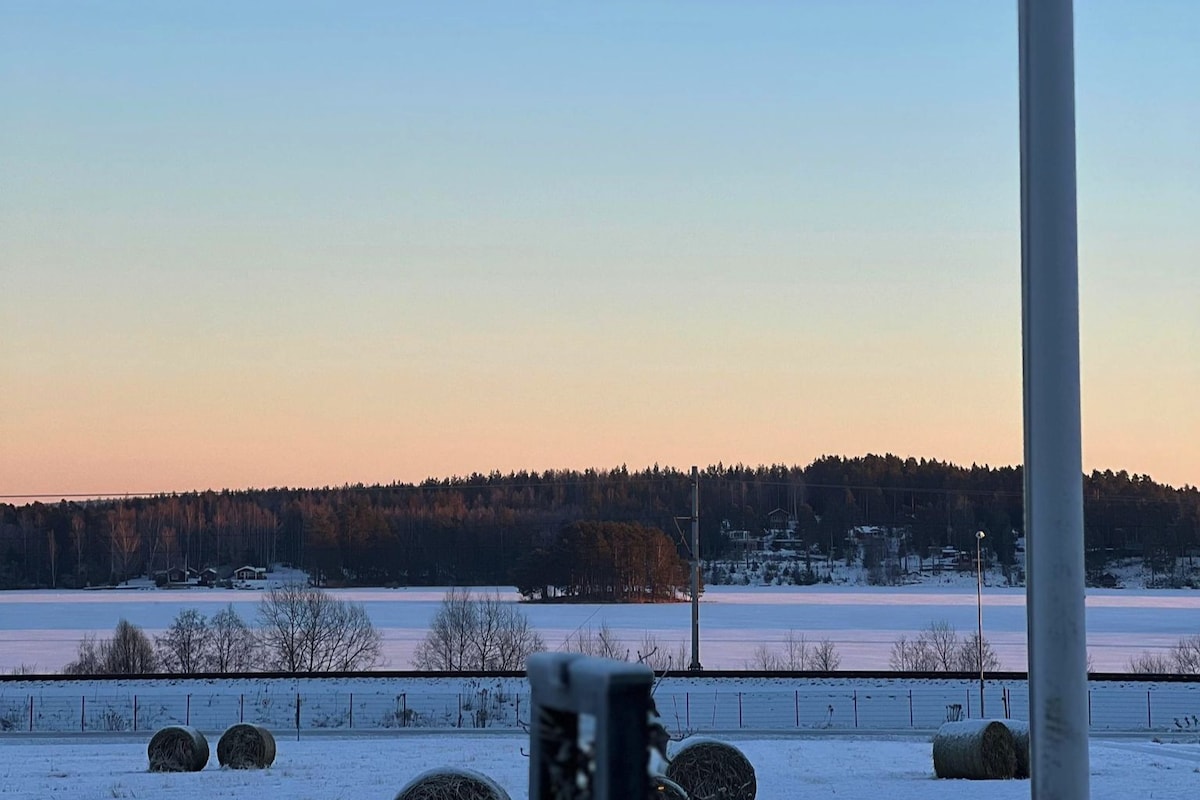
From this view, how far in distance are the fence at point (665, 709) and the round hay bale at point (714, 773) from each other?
18232 mm

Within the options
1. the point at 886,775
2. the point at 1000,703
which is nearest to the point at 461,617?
the point at 1000,703

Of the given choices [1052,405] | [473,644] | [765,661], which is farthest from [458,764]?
[473,644]

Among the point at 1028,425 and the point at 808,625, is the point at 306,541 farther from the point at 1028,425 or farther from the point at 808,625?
the point at 1028,425

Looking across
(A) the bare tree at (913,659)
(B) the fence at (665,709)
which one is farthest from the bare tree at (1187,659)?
(B) the fence at (665,709)

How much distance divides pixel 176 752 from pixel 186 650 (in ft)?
148

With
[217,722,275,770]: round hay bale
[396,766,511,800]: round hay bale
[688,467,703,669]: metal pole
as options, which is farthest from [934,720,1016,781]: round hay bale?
[688,467,703,669]: metal pole

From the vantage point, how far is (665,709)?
4566 cm

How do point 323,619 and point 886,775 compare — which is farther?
point 323,619

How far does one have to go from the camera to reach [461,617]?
250ft

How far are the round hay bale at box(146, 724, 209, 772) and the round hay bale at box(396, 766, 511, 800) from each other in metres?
14.0

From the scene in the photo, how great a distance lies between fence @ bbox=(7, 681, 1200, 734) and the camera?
44.0m

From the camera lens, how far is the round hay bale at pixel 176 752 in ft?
97.3

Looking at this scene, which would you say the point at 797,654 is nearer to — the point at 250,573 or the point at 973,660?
the point at 973,660

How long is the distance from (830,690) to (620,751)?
48.7 meters
